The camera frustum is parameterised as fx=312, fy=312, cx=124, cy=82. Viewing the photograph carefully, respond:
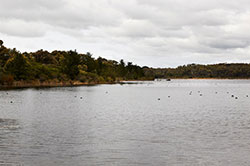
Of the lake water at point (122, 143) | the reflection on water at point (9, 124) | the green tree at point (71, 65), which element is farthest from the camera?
the green tree at point (71, 65)

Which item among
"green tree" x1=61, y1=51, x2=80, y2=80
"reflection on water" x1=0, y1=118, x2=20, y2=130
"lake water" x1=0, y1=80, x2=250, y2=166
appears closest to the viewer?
"lake water" x1=0, y1=80, x2=250, y2=166

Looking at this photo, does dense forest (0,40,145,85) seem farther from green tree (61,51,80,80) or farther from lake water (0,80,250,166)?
lake water (0,80,250,166)

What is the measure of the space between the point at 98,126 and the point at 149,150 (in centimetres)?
1202

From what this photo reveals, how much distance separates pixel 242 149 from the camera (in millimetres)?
23359

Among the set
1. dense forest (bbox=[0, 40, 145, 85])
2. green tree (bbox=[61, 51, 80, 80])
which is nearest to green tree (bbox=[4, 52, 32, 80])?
dense forest (bbox=[0, 40, 145, 85])

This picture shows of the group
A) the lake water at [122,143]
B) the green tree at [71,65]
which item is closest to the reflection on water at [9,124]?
the lake water at [122,143]

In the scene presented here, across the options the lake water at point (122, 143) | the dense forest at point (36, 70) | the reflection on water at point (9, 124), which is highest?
the dense forest at point (36, 70)

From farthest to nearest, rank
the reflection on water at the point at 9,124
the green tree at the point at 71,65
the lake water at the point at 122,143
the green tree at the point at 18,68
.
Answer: the green tree at the point at 71,65, the green tree at the point at 18,68, the reflection on water at the point at 9,124, the lake water at the point at 122,143

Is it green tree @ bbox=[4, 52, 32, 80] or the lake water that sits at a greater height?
green tree @ bbox=[4, 52, 32, 80]

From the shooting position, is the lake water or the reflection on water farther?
the reflection on water

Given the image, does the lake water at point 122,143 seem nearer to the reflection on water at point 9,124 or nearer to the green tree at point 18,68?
the reflection on water at point 9,124

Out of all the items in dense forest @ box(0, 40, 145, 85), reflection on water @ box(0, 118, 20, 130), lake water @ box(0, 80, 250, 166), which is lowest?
lake water @ box(0, 80, 250, 166)

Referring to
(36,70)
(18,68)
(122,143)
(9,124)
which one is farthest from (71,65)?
(122,143)

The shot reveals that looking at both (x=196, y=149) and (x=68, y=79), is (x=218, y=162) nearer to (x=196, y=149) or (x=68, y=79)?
(x=196, y=149)
